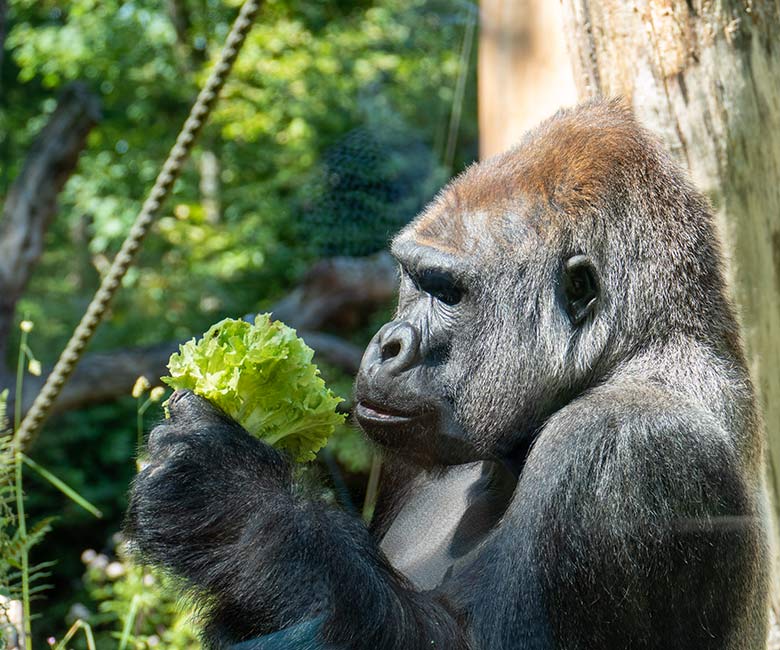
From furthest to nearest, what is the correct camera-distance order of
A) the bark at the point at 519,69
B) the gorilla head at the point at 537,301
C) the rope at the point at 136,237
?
the bark at the point at 519,69 → the rope at the point at 136,237 → the gorilla head at the point at 537,301

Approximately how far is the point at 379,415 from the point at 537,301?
0.48 metres

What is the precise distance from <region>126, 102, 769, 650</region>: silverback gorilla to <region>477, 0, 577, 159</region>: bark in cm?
160

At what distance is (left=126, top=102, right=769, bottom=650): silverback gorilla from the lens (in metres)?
2.29

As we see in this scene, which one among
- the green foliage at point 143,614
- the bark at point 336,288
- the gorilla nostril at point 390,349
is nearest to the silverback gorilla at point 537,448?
the gorilla nostril at point 390,349

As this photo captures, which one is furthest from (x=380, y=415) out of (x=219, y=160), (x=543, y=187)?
(x=219, y=160)

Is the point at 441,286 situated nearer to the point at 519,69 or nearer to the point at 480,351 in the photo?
the point at 480,351

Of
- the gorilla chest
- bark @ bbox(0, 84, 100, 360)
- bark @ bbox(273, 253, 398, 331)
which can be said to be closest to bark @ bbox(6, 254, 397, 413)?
bark @ bbox(273, 253, 398, 331)

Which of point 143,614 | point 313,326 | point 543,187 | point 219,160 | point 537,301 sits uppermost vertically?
point 543,187

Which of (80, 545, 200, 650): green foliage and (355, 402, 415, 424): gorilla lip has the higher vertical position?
(355, 402, 415, 424): gorilla lip

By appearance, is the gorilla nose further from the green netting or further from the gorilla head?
the green netting

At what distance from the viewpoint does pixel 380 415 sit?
101 inches

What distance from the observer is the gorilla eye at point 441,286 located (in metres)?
2.63

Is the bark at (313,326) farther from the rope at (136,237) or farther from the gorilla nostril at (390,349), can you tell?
the gorilla nostril at (390,349)

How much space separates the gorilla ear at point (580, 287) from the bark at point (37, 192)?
5.93 metres
